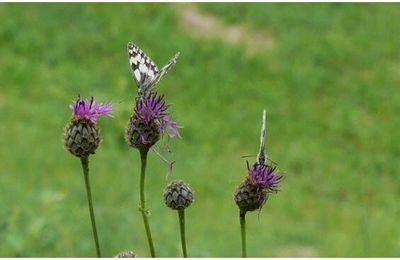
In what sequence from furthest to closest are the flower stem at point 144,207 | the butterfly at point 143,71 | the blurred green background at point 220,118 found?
1. the blurred green background at point 220,118
2. the butterfly at point 143,71
3. the flower stem at point 144,207

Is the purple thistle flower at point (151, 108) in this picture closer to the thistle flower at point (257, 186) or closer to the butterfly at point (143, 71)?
the butterfly at point (143, 71)

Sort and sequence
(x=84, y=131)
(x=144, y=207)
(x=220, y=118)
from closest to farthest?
(x=144, y=207), (x=84, y=131), (x=220, y=118)

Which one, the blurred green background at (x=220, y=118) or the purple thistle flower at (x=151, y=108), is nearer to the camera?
the purple thistle flower at (x=151, y=108)

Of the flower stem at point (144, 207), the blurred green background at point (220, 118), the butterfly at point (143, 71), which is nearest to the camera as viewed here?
the flower stem at point (144, 207)

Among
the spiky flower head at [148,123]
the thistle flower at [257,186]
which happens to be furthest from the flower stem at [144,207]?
the thistle flower at [257,186]

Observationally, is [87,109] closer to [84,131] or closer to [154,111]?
[84,131]

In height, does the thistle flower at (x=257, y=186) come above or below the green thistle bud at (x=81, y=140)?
below

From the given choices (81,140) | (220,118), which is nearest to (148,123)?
(81,140)

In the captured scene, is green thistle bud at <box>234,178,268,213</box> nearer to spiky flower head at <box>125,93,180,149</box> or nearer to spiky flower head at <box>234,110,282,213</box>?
spiky flower head at <box>234,110,282,213</box>
